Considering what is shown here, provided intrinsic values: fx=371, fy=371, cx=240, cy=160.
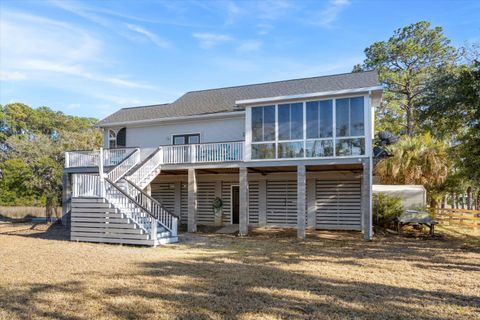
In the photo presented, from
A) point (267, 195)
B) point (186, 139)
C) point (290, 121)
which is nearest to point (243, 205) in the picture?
point (267, 195)

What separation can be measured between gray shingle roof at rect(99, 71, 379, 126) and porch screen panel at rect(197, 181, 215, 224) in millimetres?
3819

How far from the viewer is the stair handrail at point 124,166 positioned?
44.9 feet

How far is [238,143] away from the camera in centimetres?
1481

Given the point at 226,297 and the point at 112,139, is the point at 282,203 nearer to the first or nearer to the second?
the point at 112,139

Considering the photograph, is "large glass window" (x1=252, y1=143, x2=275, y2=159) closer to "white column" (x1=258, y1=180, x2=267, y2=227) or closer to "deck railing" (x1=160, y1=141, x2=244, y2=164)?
"deck railing" (x1=160, y1=141, x2=244, y2=164)

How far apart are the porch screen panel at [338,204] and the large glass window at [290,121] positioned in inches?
153

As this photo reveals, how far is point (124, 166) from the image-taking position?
1484 cm

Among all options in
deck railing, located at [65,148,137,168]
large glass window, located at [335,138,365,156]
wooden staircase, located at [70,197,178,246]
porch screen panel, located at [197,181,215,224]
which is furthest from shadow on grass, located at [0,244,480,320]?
porch screen panel, located at [197,181,215,224]

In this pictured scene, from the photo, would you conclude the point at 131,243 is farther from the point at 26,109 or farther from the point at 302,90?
the point at 26,109

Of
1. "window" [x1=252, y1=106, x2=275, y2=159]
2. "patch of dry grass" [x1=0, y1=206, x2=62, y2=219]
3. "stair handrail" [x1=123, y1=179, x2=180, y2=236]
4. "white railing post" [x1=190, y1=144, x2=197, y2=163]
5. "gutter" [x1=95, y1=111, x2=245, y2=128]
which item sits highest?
"gutter" [x1=95, y1=111, x2=245, y2=128]

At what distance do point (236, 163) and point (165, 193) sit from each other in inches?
249

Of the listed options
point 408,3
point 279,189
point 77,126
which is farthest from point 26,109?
point 408,3

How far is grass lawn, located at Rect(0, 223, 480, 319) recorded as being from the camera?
5199mm

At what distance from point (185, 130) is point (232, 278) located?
38.0ft
